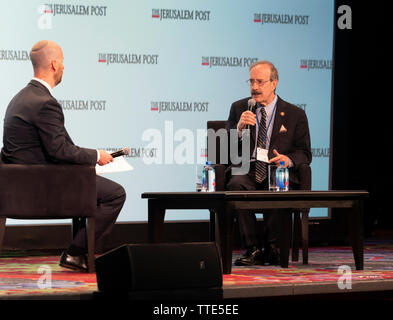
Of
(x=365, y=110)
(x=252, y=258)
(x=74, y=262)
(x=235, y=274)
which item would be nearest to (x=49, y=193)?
(x=74, y=262)

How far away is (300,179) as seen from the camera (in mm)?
4973

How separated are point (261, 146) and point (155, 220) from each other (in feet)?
3.28

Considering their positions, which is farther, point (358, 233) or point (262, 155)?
point (262, 155)

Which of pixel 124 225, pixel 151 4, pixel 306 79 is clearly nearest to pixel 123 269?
pixel 124 225

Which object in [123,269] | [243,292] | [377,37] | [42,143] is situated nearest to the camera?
[123,269]

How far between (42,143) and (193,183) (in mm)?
2195

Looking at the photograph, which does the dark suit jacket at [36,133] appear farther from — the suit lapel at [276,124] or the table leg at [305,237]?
the table leg at [305,237]

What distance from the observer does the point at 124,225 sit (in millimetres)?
6199

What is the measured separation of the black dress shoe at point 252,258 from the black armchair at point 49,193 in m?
1.02

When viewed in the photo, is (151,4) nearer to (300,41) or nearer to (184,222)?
(300,41)

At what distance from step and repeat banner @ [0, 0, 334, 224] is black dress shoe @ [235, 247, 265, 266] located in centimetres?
159

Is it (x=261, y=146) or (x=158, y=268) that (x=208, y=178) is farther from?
(x=158, y=268)

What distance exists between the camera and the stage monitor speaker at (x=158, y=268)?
8.39ft

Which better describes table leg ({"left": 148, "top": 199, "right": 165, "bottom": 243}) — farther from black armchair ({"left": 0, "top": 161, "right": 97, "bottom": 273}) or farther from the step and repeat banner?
the step and repeat banner
